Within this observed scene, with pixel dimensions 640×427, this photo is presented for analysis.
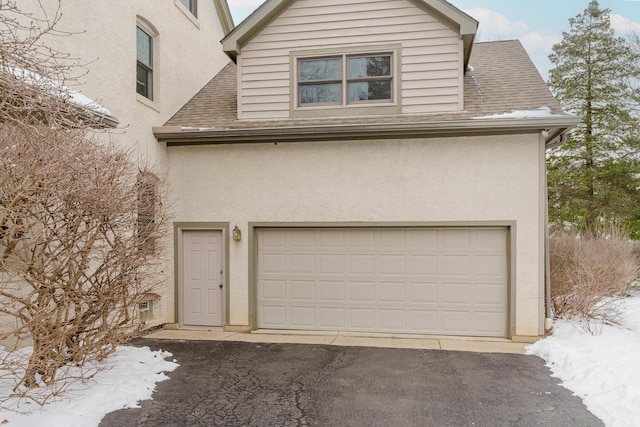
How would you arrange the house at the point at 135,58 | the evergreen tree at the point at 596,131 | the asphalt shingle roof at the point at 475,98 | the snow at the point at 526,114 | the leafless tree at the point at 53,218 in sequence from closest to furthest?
1. the leafless tree at the point at 53,218
2. the house at the point at 135,58
3. the snow at the point at 526,114
4. the asphalt shingle roof at the point at 475,98
5. the evergreen tree at the point at 596,131

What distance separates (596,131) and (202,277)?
58.5 feet

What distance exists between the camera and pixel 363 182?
887cm

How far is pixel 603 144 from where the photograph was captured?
18.3m

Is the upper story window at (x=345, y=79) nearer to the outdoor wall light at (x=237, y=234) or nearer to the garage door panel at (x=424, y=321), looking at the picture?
the outdoor wall light at (x=237, y=234)

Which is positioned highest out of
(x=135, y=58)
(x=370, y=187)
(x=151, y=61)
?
(x=151, y=61)

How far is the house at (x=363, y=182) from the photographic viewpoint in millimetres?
8414

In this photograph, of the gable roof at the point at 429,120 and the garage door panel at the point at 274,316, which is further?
the garage door panel at the point at 274,316

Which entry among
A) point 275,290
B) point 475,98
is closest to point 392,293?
point 275,290

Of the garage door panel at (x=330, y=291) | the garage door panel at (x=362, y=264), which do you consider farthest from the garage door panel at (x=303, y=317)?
the garage door panel at (x=362, y=264)

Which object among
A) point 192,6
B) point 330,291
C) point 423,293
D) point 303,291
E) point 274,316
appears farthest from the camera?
point 192,6

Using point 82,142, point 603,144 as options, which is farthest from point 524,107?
point 603,144

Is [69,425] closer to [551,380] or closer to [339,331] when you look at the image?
[339,331]

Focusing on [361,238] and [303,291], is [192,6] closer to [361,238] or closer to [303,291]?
[361,238]

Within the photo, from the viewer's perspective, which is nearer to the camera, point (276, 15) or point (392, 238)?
point (392, 238)
